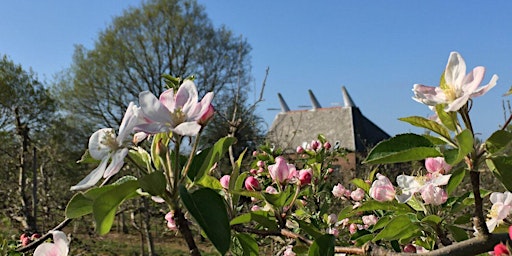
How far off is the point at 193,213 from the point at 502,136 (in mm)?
419

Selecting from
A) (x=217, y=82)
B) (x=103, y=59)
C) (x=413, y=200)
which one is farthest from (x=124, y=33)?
(x=413, y=200)

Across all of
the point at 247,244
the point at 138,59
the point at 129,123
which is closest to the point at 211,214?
the point at 129,123

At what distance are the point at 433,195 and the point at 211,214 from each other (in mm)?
507

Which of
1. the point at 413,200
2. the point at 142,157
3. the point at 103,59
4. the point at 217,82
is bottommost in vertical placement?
the point at 413,200

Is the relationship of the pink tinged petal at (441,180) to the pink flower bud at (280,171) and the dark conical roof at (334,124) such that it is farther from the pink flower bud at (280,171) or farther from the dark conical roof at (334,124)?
the dark conical roof at (334,124)

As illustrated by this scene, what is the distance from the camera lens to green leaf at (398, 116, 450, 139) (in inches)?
29.0

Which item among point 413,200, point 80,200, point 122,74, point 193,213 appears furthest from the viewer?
point 122,74

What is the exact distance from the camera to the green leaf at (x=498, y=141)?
657 millimetres

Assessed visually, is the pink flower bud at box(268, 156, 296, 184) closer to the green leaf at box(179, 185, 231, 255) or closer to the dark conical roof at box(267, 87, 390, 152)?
the green leaf at box(179, 185, 231, 255)

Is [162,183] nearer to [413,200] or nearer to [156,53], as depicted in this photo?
[413,200]

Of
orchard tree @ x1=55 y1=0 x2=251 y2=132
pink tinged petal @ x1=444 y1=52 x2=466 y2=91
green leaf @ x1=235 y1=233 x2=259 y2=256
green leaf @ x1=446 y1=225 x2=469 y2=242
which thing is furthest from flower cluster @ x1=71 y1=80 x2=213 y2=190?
orchard tree @ x1=55 y1=0 x2=251 y2=132

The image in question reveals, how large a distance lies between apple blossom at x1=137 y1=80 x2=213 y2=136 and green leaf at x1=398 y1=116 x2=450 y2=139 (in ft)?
1.01

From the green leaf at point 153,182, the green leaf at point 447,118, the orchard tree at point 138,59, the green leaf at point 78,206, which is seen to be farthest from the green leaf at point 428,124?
the orchard tree at point 138,59

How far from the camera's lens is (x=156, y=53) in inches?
793
